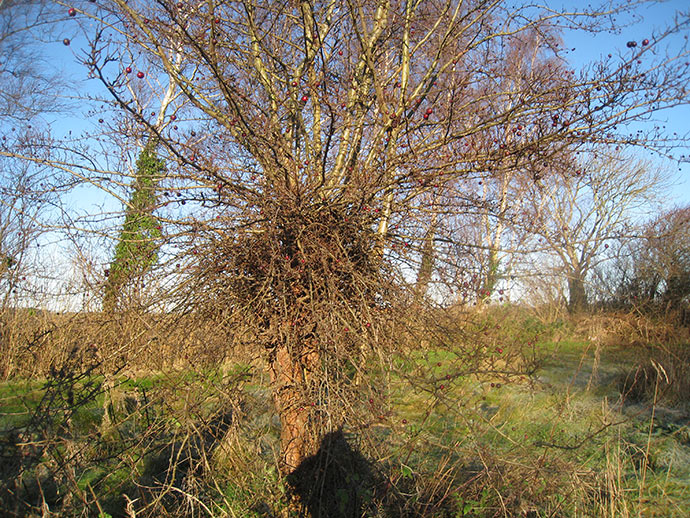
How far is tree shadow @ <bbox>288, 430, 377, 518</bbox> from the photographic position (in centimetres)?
262

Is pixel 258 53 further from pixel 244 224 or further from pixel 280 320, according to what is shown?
pixel 280 320

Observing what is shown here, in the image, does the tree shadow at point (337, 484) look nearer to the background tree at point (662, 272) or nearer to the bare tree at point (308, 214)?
the bare tree at point (308, 214)

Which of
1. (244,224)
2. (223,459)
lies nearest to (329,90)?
(244,224)

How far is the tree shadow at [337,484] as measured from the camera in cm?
262

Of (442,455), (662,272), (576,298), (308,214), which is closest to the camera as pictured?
(308,214)

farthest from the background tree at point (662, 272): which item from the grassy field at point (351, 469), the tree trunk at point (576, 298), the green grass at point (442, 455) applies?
the grassy field at point (351, 469)

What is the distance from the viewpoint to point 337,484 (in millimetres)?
2760

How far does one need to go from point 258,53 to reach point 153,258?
1.45 metres

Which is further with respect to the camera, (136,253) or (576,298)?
(576,298)

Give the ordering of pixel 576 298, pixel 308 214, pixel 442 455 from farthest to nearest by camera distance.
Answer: pixel 576 298
pixel 442 455
pixel 308 214

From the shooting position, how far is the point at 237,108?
236cm

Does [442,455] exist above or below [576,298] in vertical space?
below

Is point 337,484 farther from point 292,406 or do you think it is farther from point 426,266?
point 426,266

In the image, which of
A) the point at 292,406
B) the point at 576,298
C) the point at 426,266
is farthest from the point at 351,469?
the point at 576,298
